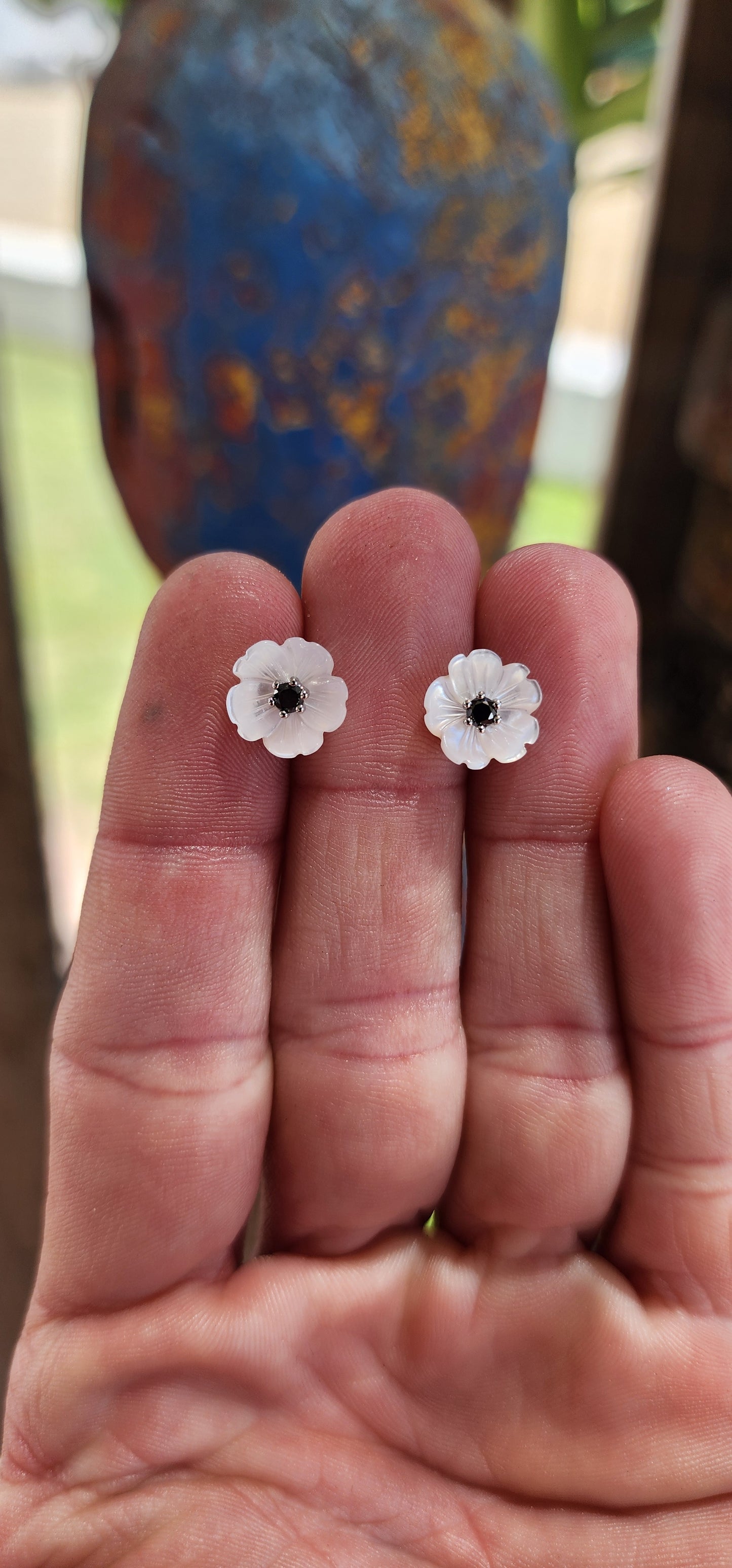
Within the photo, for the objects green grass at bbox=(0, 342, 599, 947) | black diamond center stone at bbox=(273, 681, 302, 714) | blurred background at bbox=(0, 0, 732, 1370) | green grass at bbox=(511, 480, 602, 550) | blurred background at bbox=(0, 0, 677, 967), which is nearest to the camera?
black diamond center stone at bbox=(273, 681, 302, 714)

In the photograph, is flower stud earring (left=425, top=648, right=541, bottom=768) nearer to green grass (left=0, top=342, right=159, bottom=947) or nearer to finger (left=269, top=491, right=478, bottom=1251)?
finger (left=269, top=491, right=478, bottom=1251)

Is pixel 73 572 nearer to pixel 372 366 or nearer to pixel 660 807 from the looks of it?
pixel 372 366

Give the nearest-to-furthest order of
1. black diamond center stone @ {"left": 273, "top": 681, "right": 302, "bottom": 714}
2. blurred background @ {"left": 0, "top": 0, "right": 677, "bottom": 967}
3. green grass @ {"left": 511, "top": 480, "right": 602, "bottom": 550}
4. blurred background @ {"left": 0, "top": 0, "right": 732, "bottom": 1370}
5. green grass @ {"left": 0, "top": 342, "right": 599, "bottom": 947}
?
black diamond center stone @ {"left": 273, "top": 681, "right": 302, "bottom": 714}, blurred background @ {"left": 0, "top": 0, "right": 732, "bottom": 1370}, blurred background @ {"left": 0, "top": 0, "right": 677, "bottom": 967}, green grass @ {"left": 0, "top": 342, "right": 599, "bottom": 947}, green grass @ {"left": 511, "top": 480, "right": 602, "bottom": 550}

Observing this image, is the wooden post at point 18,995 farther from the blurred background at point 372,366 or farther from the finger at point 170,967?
the finger at point 170,967

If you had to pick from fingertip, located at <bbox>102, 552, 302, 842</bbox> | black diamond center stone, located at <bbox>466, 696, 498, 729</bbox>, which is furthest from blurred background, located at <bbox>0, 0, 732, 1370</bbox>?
black diamond center stone, located at <bbox>466, 696, 498, 729</bbox>

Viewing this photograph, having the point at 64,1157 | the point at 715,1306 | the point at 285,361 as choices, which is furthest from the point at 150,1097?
the point at 285,361

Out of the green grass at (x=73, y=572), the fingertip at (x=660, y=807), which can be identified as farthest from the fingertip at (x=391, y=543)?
the green grass at (x=73, y=572)
